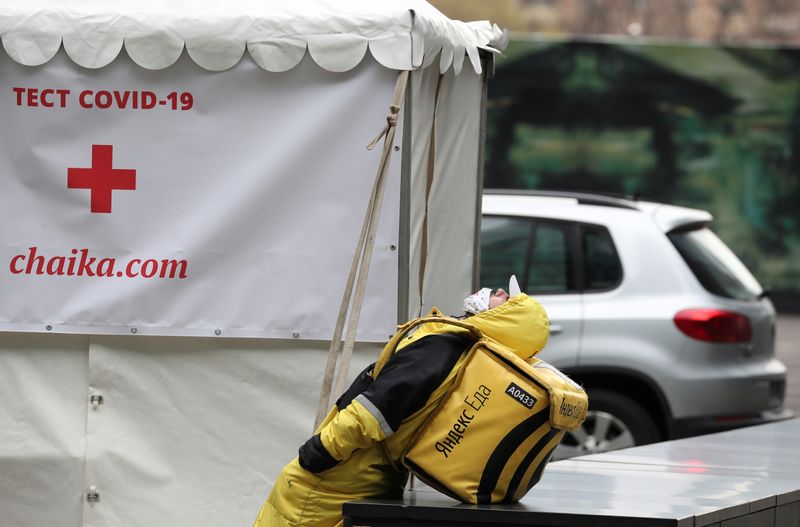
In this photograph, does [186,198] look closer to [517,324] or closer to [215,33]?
[215,33]

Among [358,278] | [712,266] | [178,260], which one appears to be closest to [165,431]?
[178,260]

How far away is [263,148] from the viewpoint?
5523 millimetres

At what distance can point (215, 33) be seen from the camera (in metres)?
5.41

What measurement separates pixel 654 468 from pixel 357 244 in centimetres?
162

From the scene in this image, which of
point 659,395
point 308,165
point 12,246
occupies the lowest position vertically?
point 659,395

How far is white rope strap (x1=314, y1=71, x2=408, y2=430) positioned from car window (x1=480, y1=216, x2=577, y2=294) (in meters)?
3.64

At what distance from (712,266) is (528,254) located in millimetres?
1128

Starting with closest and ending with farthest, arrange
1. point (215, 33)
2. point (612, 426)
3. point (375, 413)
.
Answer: point (375, 413), point (215, 33), point (612, 426)

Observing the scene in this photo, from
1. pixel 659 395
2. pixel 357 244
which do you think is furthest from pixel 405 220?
pixel 659 395

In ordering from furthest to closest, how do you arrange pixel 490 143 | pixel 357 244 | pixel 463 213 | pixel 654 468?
pixel 490 143, pixel 463 213, pixel 654 468, pixel 357 244

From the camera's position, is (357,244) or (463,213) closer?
(357,244)

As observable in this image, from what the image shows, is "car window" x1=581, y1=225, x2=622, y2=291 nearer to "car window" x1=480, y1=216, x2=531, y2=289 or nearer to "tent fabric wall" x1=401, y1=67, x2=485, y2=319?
"car window" x1=480, y1=216, x2=531, y2=289

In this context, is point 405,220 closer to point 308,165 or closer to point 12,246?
point 308,165

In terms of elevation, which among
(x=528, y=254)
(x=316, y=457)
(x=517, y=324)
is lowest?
(x=316, y=457)
